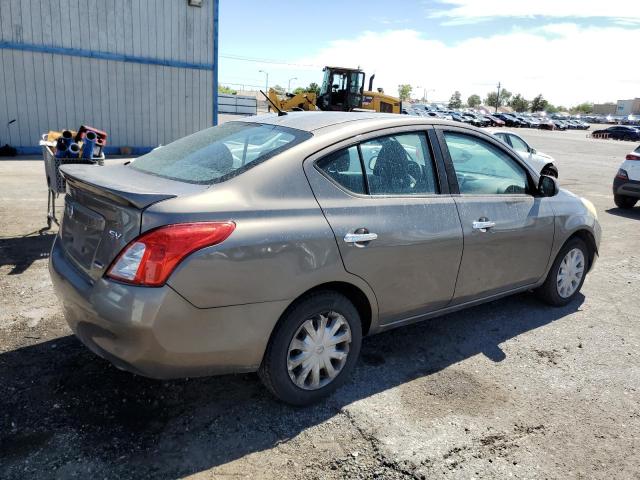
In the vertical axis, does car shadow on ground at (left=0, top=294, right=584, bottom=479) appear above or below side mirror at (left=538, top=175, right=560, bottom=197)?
below

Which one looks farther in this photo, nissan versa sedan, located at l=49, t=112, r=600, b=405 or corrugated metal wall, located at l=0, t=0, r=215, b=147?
corrugated metal wall, located at l=0, t=0, r=215, b=147

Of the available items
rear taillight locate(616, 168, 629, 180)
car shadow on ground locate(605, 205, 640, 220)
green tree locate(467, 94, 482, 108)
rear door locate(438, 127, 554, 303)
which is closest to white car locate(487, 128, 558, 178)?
rear taillight locate(616, 168, 629, 180)

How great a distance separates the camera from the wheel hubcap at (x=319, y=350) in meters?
2.96

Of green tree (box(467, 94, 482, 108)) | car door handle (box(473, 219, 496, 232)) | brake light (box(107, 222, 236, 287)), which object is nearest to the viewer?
brake light (box(107, 222, 236, 287))

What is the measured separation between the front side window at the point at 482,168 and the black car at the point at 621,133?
52.6 meters

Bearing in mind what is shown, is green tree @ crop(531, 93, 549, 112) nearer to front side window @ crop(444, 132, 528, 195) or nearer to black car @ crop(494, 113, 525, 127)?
black car @ crop(494, 113, 525, 127)

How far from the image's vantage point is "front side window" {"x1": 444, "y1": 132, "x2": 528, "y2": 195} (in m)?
3.78

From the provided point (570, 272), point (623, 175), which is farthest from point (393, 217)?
point (623, 175)

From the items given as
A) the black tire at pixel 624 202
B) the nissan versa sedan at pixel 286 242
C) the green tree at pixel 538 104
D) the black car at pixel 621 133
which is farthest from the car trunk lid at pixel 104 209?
the green tree at pixel 538 104

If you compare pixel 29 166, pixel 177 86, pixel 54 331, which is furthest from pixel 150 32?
pixel 54 331

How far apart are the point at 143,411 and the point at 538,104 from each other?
447 ft

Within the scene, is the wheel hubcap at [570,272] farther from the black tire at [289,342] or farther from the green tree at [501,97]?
the green tree at [501,97]

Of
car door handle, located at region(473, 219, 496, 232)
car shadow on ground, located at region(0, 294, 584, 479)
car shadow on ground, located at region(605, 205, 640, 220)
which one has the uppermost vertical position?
car door handle, located at region(473, 219, 496, 232)

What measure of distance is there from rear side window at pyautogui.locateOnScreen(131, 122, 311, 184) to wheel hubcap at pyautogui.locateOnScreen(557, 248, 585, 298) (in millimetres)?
2926
